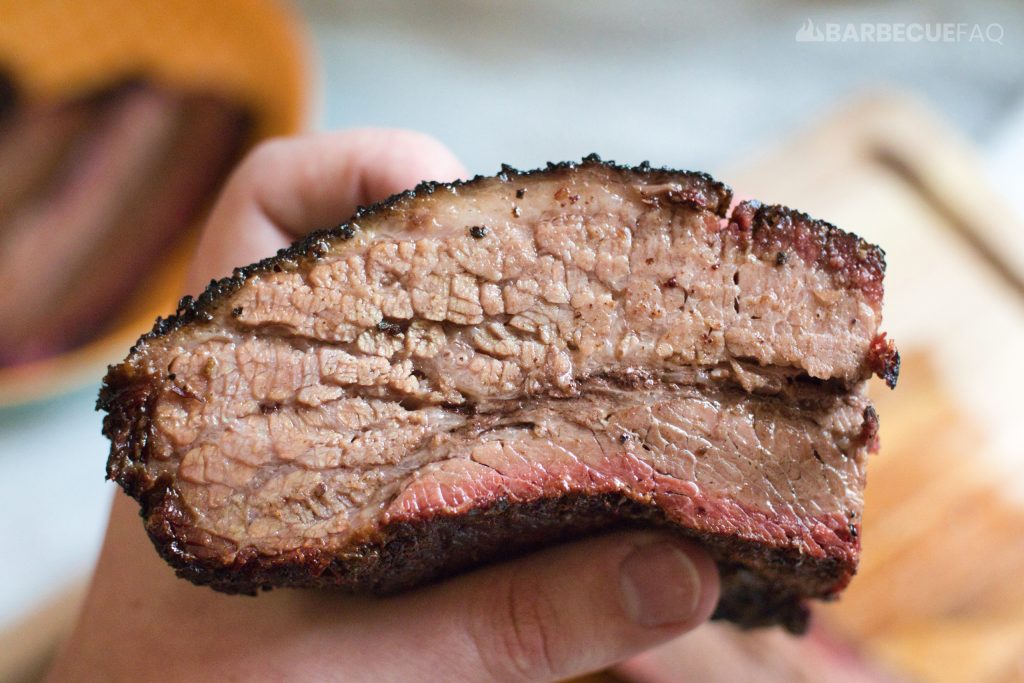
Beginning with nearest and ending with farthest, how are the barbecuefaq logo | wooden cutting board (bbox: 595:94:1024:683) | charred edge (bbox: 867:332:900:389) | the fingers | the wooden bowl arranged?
1. charred edge (bbox: 867:332:900:389)
2. the fingers
3. wooden cutting board (bbox: 595:94:1024:683)
4. the wooden bowl
5. the barbecuefaq logo

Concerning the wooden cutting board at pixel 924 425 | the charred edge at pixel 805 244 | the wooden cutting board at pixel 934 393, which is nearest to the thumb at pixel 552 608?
the charred edge at pixel 805 244

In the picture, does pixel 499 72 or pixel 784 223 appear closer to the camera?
pixel 784 223

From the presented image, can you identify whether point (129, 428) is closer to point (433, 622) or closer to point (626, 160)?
point (433, 622)

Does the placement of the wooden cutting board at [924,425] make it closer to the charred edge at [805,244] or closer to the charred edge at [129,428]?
the charred edge at [805,244]

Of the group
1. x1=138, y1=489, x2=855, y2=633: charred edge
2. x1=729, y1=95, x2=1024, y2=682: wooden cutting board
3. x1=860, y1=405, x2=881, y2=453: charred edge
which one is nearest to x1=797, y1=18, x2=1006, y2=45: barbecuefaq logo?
x1=729, y1=95, x2=1024, y2=682: wooden cutting board

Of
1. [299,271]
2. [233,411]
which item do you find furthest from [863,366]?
[233,411]

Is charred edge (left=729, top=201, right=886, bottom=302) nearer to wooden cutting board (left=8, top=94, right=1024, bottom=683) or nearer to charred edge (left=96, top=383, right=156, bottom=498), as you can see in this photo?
charred edge (left=96, top=383, right=156, bottom=498)

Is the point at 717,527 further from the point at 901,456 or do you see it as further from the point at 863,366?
the point at 901,456
